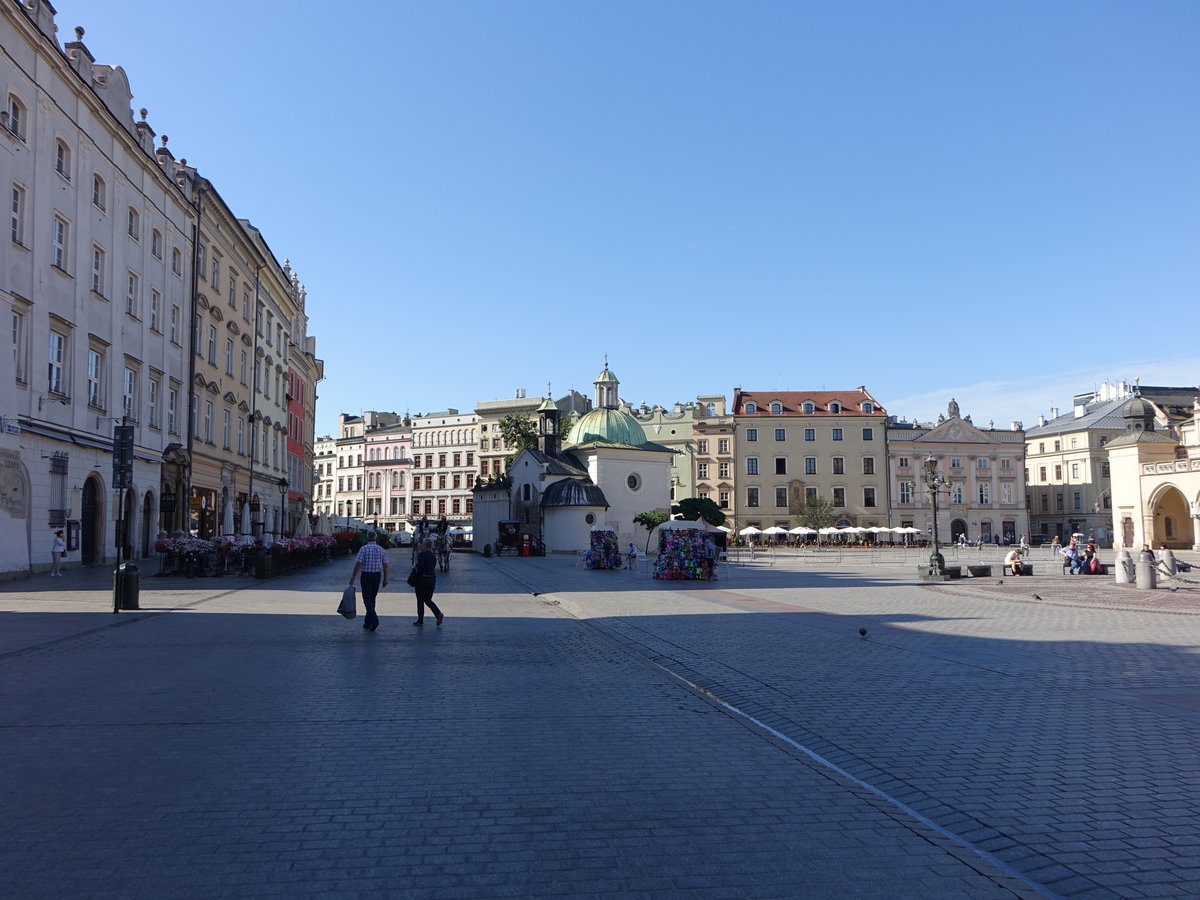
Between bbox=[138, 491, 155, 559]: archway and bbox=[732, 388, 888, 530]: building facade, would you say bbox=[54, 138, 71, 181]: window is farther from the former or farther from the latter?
bbox=[732, 388, 888, 530]: building facade

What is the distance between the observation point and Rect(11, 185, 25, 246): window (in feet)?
81.0

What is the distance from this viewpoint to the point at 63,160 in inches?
1088

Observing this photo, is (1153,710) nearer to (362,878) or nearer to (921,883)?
(921,883)

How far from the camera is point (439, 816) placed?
5523 mm

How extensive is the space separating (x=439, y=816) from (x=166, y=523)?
35.0m

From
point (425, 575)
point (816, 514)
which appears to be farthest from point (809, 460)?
point (425, 575)

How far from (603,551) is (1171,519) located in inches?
2091

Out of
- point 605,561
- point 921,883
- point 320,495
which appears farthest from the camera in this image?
point 320,495

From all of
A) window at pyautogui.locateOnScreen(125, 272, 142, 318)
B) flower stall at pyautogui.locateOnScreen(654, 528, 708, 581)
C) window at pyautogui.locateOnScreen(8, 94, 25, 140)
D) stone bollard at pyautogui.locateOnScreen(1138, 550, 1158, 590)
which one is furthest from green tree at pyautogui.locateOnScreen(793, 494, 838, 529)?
window at pyautogui.locateOnScreen(8, 94, 25, 140)

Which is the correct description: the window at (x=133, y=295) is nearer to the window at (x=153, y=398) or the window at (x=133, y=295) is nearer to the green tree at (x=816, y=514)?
the window at (x=153, y=398)

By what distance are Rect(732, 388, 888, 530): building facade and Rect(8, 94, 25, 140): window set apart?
73.7 m

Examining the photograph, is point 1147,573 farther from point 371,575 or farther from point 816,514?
point 816,514

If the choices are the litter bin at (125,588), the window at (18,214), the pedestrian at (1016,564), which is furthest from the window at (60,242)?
the pedestrian at (1016,564)

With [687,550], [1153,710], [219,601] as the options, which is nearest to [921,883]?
[1153,710]
